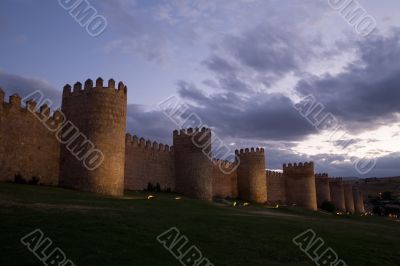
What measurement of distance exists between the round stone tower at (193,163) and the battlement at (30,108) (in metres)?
11.4

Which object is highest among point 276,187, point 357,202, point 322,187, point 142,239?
point 322,187

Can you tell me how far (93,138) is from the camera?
69.1 ft

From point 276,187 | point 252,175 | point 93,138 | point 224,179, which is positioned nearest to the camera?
point 93,138

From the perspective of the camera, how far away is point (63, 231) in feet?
28.9

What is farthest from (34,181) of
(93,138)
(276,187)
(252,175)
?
(276,187)

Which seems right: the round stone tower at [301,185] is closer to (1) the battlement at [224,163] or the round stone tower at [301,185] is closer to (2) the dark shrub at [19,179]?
(1) the battlement at [224,163]

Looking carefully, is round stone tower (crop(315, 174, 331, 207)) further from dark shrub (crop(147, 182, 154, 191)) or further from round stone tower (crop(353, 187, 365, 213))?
dark shrub (crop(147, 182, 154, 191))

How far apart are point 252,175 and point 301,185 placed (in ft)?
34.0

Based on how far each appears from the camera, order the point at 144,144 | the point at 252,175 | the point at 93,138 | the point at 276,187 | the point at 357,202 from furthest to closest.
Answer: the point at 357,202
the point at 276,187
the point at 252,175
the point at 144,144
the point at 93,138

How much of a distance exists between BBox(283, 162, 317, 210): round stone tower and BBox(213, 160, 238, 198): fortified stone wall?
10.3 m

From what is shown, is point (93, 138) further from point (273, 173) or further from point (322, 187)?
point (322, 187)

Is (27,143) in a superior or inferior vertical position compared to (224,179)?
superior

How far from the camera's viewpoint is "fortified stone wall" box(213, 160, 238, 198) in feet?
122

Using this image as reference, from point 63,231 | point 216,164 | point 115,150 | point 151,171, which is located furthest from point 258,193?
point 63,231
